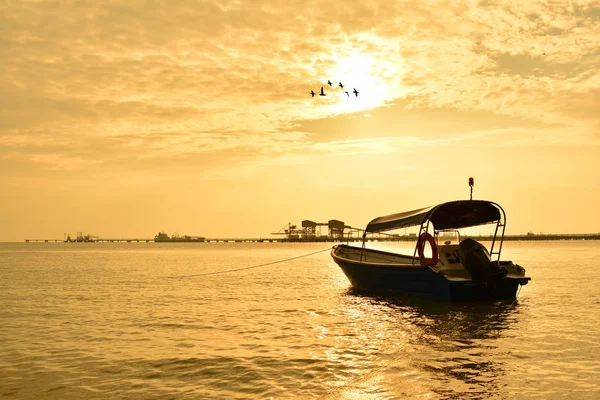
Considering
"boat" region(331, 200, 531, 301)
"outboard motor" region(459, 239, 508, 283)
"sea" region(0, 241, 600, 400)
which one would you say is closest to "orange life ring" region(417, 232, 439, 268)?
"boat" region(331, 200, 531, 301)

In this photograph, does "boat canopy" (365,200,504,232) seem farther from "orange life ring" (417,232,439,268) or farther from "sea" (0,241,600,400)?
"sea" (0,241,600,400)

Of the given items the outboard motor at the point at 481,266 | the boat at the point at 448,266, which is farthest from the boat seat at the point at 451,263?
the outboard motor at the point at 481,266

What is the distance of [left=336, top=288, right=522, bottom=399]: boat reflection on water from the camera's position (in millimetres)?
9883

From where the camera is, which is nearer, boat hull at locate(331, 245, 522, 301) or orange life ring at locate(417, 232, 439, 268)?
boat hull at locate(331, 245, 522, 301)

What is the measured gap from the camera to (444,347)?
1355cm

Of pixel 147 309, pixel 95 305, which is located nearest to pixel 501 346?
pixel 147 309

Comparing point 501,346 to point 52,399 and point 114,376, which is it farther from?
point 52,399

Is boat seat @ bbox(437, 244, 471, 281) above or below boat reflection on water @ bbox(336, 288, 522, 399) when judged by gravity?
above

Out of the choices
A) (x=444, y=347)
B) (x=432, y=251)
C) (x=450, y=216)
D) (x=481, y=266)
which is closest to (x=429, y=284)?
(x=432, y=251)

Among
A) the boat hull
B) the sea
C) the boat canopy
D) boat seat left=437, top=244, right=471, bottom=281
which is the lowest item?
the sea

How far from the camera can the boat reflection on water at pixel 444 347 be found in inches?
389

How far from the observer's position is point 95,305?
23875 mm

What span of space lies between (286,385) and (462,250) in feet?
41.2

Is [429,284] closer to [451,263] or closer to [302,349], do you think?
[451,263]
